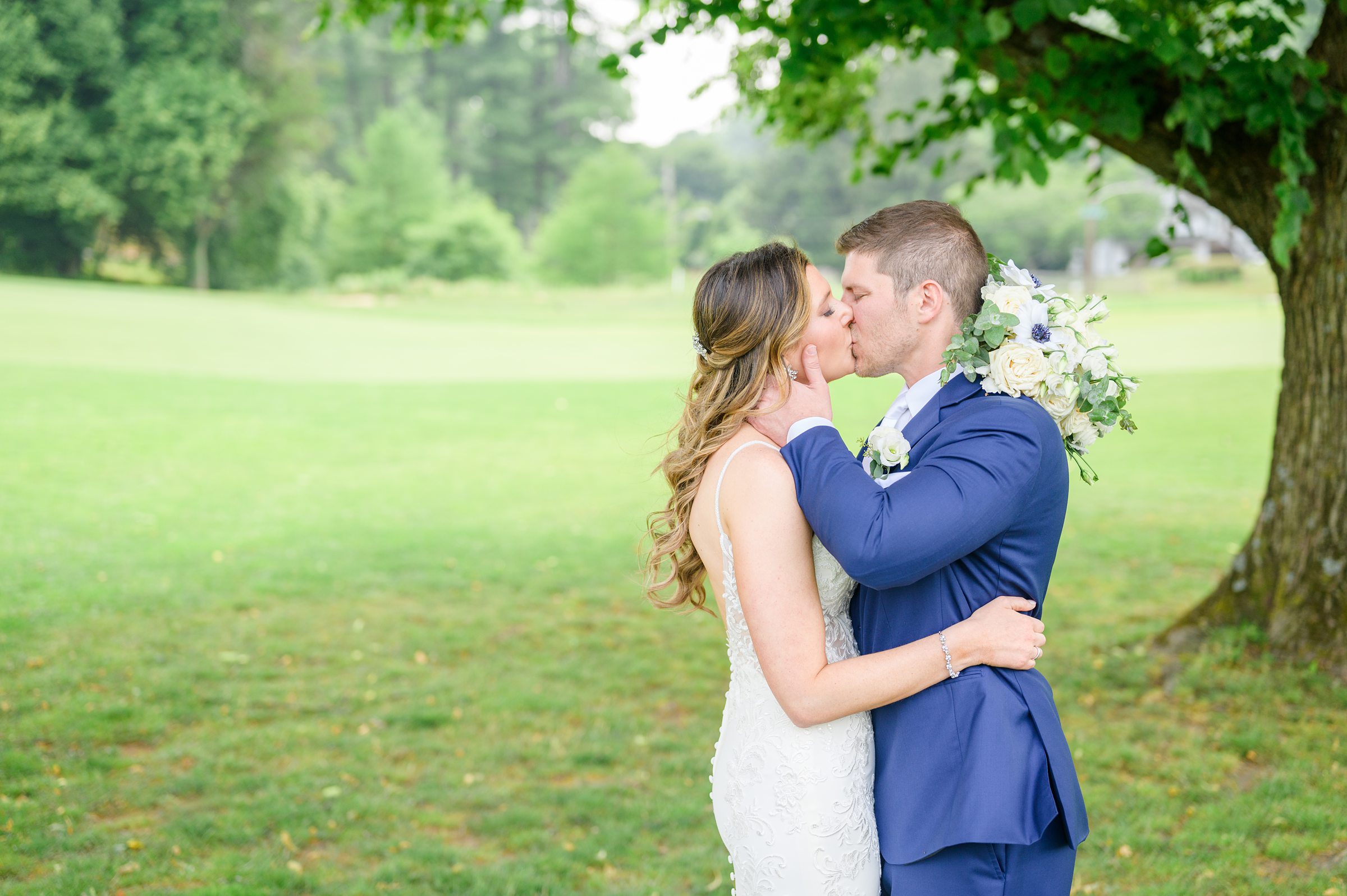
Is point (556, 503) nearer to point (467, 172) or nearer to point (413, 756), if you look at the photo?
point (413, 756)

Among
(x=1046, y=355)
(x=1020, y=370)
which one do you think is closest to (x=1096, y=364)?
(x=1046, y=355)

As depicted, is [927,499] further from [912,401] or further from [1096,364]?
[1096,364]

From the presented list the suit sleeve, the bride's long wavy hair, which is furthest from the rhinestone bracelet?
the bride's long wavy hair

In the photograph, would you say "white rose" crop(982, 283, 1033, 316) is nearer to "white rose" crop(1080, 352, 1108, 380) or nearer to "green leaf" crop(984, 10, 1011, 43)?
"white rose" crop(1080, 352, 1108, 380)

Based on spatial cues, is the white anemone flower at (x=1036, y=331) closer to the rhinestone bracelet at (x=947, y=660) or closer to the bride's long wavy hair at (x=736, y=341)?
the bride's long wavy hair at (x=736, y=341)

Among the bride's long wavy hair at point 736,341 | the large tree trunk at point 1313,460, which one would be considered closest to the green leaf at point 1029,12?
the large tree trunk at point 1313,460

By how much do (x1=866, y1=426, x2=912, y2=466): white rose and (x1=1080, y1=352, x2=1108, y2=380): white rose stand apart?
460 millimetres

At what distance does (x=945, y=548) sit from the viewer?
2.18 metres

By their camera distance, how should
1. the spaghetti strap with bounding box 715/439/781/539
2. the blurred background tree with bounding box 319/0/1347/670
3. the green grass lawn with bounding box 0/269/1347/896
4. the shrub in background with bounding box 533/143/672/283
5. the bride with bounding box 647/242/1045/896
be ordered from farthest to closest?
the shrub in background with bounding box 533/143/672/283, the blurred background tree with bounding box 319/0/1347/670, the green grass lawn with bounding box 0/269/1347/896, the spaghetti strap with bounding box 715/439/781/539, the bride with bounding box 647/242/1045/896

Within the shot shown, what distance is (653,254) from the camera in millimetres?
58188

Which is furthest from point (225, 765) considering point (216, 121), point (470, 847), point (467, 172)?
point (467, 172)

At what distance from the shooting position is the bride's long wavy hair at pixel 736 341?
2.57 meters

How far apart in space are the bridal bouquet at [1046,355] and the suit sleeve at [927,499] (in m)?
0.11

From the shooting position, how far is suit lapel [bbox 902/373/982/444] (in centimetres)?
247
